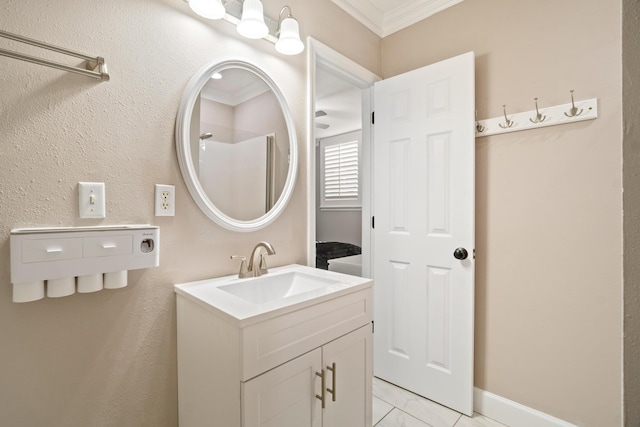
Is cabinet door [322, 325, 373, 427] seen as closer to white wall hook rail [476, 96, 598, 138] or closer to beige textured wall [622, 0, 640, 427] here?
beige textured wall [622, 0, 640, 427]

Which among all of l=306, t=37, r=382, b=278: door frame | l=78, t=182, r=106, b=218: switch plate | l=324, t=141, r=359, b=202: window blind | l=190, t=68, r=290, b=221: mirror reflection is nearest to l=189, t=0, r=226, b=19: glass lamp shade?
l=190, t=68, r=290, b=221: mirror reflection

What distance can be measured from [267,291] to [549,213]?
143cm

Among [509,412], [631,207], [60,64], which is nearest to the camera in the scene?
[631,207]

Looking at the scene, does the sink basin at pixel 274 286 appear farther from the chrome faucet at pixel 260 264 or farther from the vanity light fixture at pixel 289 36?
the vanity light fixture at pixel 289 36

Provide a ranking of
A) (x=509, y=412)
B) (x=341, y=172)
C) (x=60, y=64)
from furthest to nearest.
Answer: (x=341, y=172)
(x=509, y=412)
(x=60, y=64)

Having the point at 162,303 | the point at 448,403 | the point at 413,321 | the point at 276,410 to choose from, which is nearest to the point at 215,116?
the point at 162,303

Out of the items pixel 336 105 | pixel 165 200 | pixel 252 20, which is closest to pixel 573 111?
pixel 252 20

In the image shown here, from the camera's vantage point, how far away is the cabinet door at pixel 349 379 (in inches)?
44.9

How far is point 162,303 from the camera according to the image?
1.17 meters

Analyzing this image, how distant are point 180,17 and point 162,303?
3.69ft

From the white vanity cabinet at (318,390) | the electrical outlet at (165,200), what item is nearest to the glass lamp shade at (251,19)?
the electrical outlet at (165,200)

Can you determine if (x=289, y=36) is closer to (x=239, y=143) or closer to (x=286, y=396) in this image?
(x=239, y=143)

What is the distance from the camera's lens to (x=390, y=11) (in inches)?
82.3

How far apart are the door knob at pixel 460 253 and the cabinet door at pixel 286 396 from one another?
Answer: 1.01 m
